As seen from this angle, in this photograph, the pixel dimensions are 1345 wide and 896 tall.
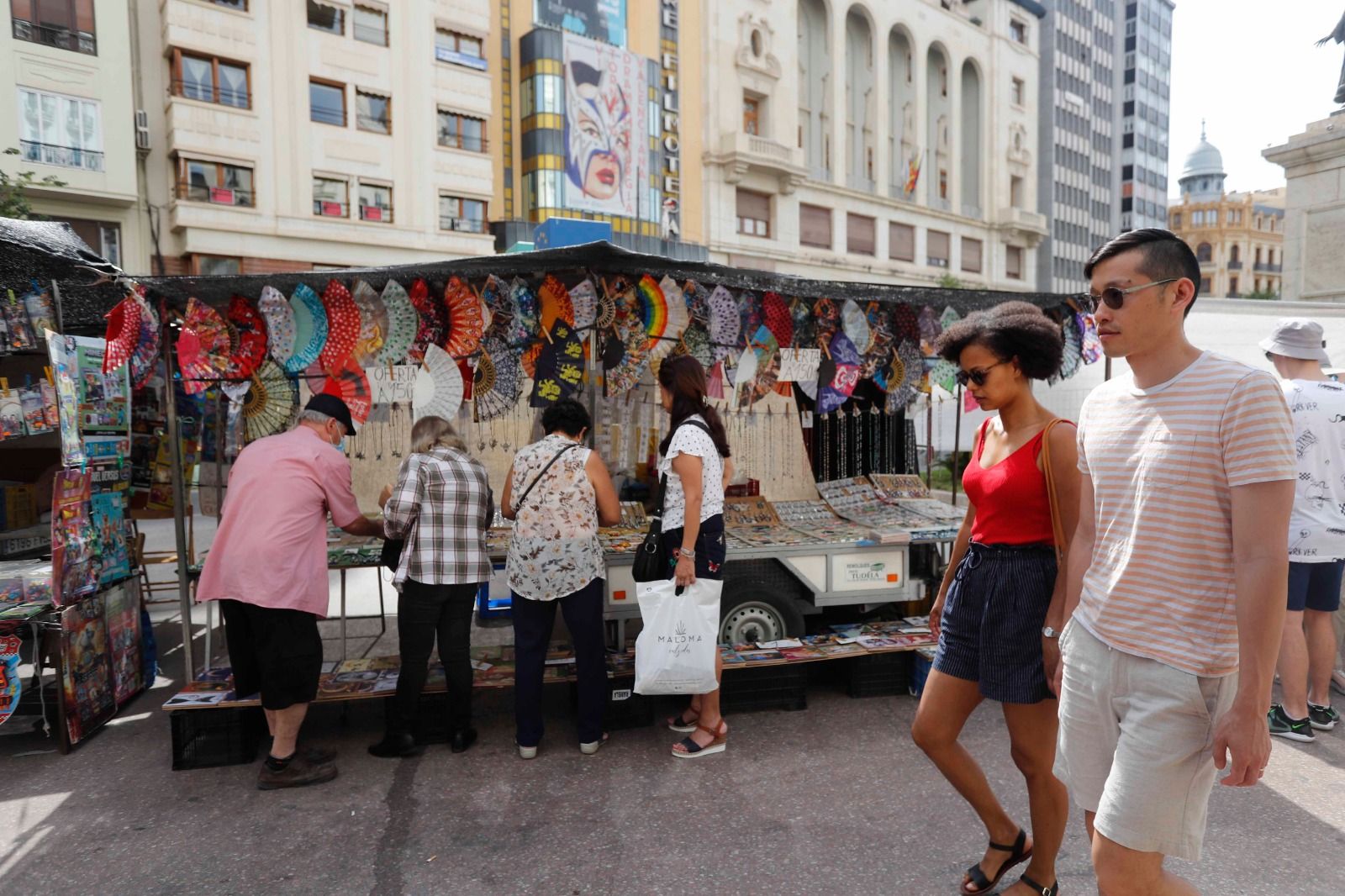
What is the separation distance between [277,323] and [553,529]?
6.63ft

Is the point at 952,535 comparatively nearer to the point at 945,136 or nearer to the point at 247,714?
the point at 247,714

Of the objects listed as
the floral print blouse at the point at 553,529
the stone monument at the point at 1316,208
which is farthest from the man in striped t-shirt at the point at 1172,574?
the stone monument at the point at 1316,208

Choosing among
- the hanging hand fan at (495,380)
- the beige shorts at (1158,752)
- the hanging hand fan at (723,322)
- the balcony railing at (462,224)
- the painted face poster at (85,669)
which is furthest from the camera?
the balcony railing at (462,224)

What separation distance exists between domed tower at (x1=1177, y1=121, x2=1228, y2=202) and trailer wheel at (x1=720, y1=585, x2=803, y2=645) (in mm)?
96889

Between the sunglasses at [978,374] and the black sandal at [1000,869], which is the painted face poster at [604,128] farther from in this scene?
the black sandal at [1000,869]

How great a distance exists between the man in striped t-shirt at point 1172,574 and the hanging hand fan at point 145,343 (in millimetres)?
4389

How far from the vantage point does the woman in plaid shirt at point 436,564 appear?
3.82m

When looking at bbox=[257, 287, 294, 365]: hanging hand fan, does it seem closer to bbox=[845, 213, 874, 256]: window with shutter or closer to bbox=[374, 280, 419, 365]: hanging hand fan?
bbox=[374, 280, 419, 365]: hanging hand fan

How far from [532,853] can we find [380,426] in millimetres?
3500

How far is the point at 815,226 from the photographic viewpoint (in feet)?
107

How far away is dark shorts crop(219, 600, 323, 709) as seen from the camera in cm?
359

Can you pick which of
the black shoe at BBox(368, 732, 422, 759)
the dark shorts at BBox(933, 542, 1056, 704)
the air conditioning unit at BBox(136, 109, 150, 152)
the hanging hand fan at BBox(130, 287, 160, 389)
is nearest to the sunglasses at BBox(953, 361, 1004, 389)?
the dark shorts at BBox(933, 542, 1056, 704)

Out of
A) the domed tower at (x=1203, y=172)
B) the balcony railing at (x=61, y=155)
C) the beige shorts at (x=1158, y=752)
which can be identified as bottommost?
the beige shorts at (x=1158, y=752)

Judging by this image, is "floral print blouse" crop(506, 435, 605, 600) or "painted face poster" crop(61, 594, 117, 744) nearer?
"floral print blouse" crop(506, 435, 605, 600)
